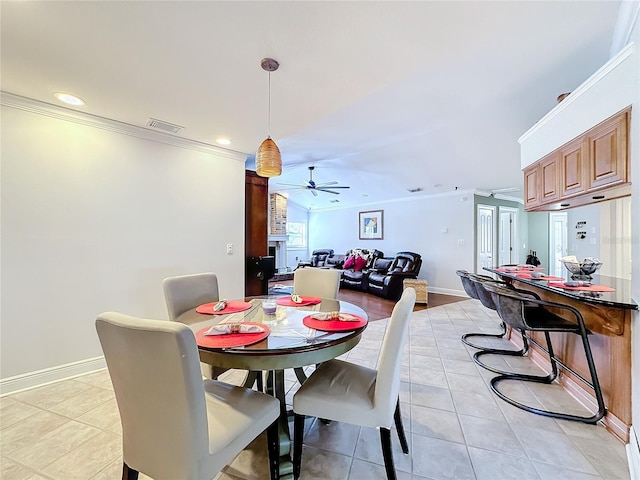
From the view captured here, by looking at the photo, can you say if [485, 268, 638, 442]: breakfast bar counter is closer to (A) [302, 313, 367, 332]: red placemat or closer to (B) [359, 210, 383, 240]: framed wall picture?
(A) [302, 313, 367, 332]: red placemat

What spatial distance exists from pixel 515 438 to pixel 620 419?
26.2 inches

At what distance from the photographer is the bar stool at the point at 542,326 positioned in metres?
1.82

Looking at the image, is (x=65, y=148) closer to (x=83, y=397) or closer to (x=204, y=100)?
(x=204, y=100)

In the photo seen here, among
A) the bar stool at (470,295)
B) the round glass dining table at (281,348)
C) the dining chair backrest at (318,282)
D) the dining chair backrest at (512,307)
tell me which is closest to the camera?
the round glass dining table at (281,348)

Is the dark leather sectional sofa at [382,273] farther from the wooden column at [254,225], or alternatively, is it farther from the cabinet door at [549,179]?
the cabinet door at [549,179]

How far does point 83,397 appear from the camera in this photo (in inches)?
84.2

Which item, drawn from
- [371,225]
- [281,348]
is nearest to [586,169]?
[281,348]

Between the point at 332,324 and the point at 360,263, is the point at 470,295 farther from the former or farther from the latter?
the point at 360,263

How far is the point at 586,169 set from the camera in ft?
7.02

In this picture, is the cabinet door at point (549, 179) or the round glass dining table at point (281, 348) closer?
the round glass dining table at point (281, 348)

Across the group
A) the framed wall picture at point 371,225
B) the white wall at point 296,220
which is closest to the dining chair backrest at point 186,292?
the framed wall picture at point 371,225

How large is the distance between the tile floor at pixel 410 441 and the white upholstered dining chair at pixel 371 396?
0.30m

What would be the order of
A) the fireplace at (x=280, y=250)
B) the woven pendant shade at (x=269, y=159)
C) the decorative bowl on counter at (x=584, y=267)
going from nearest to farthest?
the woven pendant shade at (x=269, y=159) < the decorative bowl on counter at (x=584, y=267) < the fireplace at (x=280, y=250)

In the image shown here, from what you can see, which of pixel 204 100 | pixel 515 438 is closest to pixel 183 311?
pixel 204 100
